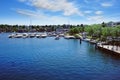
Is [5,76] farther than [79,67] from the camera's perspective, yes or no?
No

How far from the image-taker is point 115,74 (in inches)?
1801

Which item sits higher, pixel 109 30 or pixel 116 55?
pixel 109 30

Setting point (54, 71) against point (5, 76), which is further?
point (54, 71)

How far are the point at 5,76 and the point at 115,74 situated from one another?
23.1 metres

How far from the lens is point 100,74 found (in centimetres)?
4594

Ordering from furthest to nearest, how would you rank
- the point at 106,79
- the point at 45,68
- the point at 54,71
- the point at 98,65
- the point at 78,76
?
the point at 98,65, the point at 45,68, the point at 54,71, the point at 78,76, the point at 106,79

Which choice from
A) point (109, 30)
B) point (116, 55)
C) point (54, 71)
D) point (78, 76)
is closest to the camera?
point (78, 76)

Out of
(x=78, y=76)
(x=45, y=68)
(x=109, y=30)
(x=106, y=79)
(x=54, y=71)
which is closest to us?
(x=106, y=79)

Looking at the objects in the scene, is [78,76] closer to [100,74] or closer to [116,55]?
[100,74]

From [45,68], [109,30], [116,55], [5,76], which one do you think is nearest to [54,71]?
[45,68]

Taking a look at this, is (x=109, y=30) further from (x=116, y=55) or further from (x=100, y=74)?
(x=100, y=74)

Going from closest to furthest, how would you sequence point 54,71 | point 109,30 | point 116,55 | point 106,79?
point 106,79 → point 54,71 → point 116,55 → point 109,30

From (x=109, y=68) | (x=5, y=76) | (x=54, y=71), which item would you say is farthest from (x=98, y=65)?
(x=5, y=76)

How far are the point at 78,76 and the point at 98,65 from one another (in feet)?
41.2
